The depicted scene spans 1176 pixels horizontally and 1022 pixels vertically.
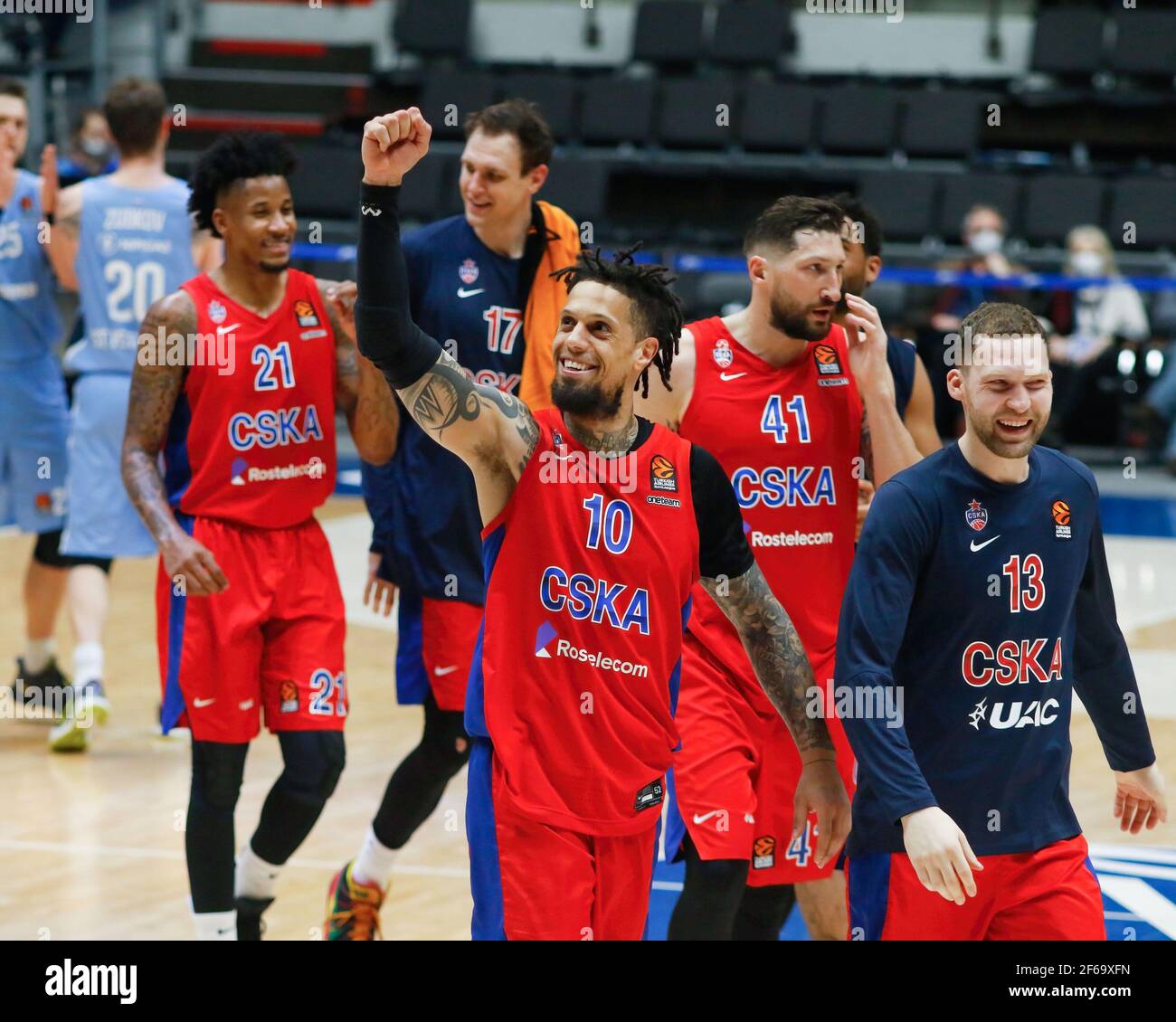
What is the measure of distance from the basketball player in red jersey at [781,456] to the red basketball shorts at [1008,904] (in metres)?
0.79

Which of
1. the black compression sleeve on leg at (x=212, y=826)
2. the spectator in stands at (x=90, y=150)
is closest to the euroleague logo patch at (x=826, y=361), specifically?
the black compression sleeve on leg at (x=212, y=826)

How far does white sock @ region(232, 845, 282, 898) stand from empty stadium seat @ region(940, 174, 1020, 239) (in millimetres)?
11888

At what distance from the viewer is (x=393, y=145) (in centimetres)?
369

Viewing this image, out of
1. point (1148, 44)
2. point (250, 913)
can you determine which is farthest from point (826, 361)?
point (1148, 44)

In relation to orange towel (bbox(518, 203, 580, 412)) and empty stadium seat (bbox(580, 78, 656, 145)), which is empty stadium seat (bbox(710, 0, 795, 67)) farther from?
orange towel (bbox(518, 203, 580, 412))

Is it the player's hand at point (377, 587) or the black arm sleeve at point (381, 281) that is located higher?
the black arm sleeve at point (381, 281)

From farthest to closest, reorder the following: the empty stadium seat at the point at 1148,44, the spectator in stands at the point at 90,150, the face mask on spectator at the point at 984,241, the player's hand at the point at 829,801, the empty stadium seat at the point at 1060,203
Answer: the empty stadium seat at the point at 1148,44 → the empty stadium seat at the point at 1060,203 → the spectator in stands at the point at 90,150 → the face mask on spectator at the point at 984,241 → the player's hand at the point at 829,801

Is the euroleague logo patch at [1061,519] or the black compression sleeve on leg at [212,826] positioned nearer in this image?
the euroleague logo patch at [1061,519]

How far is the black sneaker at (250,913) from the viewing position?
5.40 metres

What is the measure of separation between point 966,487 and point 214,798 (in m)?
2.26

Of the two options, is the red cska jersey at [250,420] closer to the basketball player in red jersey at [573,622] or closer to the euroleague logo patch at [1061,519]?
the basketball player in red jersey at [573,622]

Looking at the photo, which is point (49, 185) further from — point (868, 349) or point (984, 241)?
point (984, 241)
